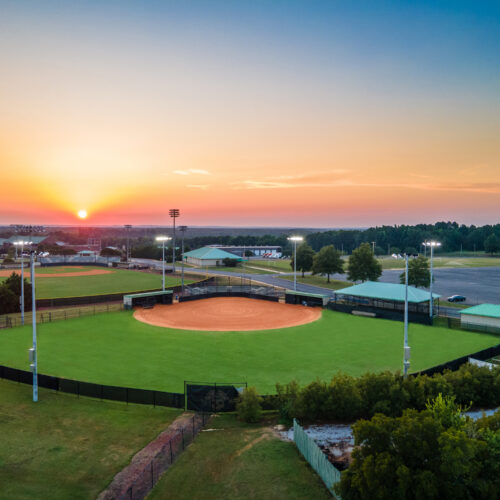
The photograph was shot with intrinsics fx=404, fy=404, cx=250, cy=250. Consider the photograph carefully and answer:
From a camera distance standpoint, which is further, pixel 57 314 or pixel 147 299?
pixel 147 299

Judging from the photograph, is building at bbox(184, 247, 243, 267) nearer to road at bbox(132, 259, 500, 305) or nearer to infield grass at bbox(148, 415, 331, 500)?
road at bbox(132, 259, 500, 305)

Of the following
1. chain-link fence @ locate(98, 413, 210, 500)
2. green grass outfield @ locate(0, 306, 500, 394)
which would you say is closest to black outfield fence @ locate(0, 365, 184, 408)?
chain-link fence @ locate(98, 413, 210, 500)

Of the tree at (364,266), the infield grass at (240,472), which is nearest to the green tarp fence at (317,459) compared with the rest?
the infield grass at (240,472)

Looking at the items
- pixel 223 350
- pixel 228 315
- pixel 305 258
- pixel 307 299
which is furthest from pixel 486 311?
pixel 305 258

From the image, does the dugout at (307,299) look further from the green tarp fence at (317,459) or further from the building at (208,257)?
the building at (208,257)

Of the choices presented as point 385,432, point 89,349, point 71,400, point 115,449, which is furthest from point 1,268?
point 385,432

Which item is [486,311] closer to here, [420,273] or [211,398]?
[420,273]
